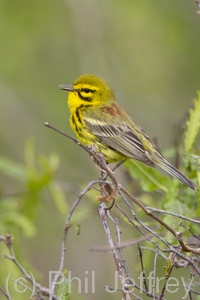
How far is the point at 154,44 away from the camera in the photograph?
414 inches

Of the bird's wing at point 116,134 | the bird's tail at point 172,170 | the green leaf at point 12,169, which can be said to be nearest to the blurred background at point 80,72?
the bird's wing at point 116,134

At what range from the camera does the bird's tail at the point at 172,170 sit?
4.92 m

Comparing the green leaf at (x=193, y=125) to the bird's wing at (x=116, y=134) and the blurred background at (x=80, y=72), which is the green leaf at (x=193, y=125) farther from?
the blurred background at (x=80, y=72)

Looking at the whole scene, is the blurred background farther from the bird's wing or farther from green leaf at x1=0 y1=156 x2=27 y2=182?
green leaf at x1=0 y1=156 x2=27 y2=182

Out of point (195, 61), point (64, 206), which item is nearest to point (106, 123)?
point (64, 206)

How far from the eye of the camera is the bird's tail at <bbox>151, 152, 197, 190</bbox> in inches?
194

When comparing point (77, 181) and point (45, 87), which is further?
point (45, 87)

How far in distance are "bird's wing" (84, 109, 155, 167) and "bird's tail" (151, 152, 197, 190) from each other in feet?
0.47

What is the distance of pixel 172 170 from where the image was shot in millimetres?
5484

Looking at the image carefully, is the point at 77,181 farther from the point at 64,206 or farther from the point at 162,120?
the point at 64,206

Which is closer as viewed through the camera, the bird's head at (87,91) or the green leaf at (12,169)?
the green leaf at (12,169)

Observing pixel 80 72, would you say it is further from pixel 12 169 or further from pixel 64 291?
pixel 64 291

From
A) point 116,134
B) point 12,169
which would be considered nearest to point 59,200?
point 12,169

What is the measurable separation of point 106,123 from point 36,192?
3.36 ft
